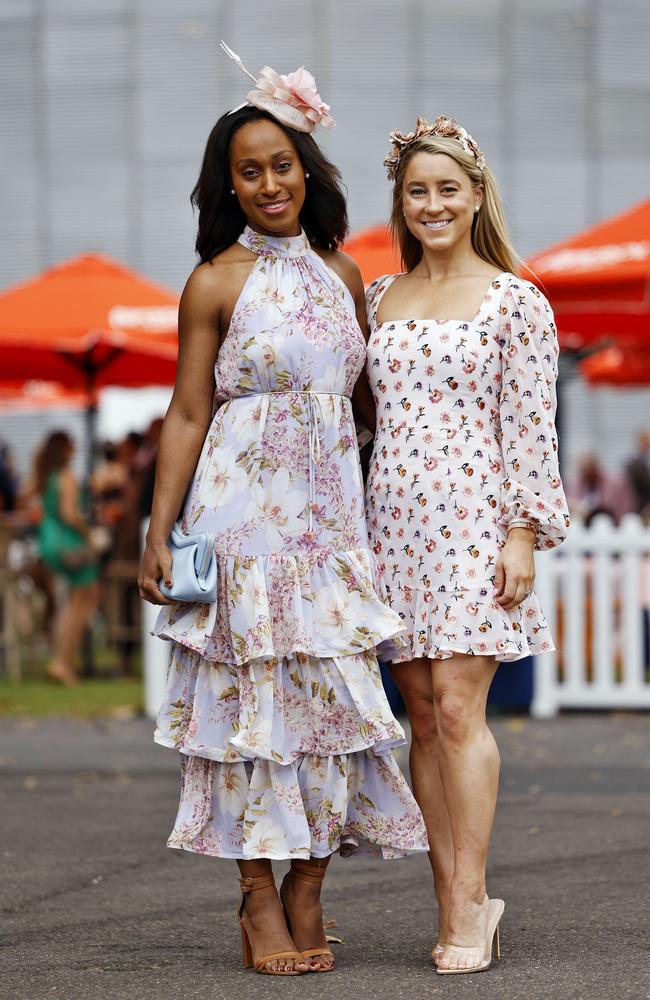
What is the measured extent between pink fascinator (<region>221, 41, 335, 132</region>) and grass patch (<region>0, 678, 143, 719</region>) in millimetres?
5906

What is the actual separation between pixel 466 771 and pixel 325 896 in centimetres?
116

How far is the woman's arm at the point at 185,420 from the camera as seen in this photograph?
3869 mm

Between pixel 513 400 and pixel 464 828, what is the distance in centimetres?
104

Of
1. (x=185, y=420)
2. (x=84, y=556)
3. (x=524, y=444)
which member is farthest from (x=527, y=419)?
(x=84, y=556)

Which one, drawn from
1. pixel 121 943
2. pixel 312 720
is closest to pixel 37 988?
pixel 121 943

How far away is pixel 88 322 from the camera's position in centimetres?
1054

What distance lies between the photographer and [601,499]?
15453mm

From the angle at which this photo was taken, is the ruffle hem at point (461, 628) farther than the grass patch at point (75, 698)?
No

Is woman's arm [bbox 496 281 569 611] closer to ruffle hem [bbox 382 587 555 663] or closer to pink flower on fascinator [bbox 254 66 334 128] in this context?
ruffle hem [bbox 382 587 555 663]

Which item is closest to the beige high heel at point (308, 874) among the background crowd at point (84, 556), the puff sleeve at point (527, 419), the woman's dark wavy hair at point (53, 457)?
the puff sleeve at point (527, 419)

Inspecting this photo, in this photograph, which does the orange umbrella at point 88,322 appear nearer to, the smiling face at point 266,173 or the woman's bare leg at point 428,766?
the smiling face at point 266,173

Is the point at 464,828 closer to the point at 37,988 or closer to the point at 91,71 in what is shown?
the point at 37,988

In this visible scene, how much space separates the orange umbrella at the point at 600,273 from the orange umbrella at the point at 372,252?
3.00 feet

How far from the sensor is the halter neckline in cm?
394
